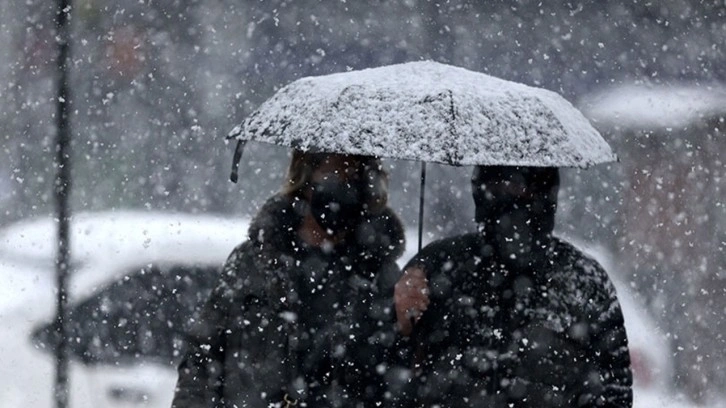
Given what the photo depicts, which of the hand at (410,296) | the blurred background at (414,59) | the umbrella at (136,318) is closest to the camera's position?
the hand at (410,296)

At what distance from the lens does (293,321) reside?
9.68 ft

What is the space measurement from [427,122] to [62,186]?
3.81 metres

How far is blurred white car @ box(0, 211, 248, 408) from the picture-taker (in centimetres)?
622

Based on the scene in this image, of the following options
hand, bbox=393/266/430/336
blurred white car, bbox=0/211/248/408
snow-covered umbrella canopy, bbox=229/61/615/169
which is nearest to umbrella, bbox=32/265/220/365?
blurred white car, bbox=0/211/248/408

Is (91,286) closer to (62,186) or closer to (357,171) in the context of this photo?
(62,186)

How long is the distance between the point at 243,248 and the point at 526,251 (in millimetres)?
867

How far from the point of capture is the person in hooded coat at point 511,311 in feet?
10.3

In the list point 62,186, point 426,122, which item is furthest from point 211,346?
point 62,186

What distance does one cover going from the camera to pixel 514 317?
3.17 meters

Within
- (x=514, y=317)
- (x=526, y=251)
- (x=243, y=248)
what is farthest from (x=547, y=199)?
(x=243, y=248)

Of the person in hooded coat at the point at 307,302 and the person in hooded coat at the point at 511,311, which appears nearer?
the person in hooded coat at the point at 307,302

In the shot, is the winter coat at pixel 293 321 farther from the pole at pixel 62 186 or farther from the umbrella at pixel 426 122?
the pole at pixel 62 186

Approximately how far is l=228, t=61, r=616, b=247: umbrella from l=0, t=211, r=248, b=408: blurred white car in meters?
3.59

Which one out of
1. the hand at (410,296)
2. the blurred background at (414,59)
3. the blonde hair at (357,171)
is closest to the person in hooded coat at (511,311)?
the hand at (410,296)
